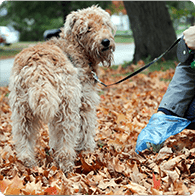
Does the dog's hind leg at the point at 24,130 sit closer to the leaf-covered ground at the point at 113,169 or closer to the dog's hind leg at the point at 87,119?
the leaf-covered ground at the point at 113,169

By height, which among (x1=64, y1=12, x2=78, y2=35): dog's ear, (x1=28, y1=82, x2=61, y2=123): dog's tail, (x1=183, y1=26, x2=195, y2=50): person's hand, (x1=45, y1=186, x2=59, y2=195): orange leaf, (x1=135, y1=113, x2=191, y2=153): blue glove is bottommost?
(x1=45, y1=186, x2=59, y2=195): orange leaf

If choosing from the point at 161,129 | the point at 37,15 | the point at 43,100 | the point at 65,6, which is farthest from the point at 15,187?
the point at 37,15

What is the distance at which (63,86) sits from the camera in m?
2.85

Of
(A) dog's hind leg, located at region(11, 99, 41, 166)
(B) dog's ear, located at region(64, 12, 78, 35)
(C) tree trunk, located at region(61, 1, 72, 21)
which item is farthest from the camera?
(C) tree trunk, located at region(61, 1, 72, 21)

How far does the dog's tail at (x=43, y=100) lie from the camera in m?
2.60

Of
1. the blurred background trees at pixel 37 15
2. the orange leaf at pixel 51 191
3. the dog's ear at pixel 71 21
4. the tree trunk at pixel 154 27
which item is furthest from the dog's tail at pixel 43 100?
the blurred background trees at pixel 37 15

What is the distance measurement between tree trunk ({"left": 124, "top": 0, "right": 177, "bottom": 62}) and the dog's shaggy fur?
247 inches

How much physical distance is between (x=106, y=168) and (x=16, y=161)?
113 centimetres

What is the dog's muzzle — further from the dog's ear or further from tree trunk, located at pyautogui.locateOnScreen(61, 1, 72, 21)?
tree trunk, located at pyautogui.locateOnScreen(61, 1, 72, 21)

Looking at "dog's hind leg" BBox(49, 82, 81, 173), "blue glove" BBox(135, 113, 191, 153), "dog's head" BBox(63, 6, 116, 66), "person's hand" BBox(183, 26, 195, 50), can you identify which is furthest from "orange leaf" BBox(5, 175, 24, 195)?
"person's hand" BBox(183, 26, 195, 50)

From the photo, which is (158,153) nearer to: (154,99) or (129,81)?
(154,99)

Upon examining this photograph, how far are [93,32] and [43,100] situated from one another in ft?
4.07

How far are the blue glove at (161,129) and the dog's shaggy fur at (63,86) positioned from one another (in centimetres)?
78

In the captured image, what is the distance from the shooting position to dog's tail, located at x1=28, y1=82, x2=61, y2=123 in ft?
8.54
